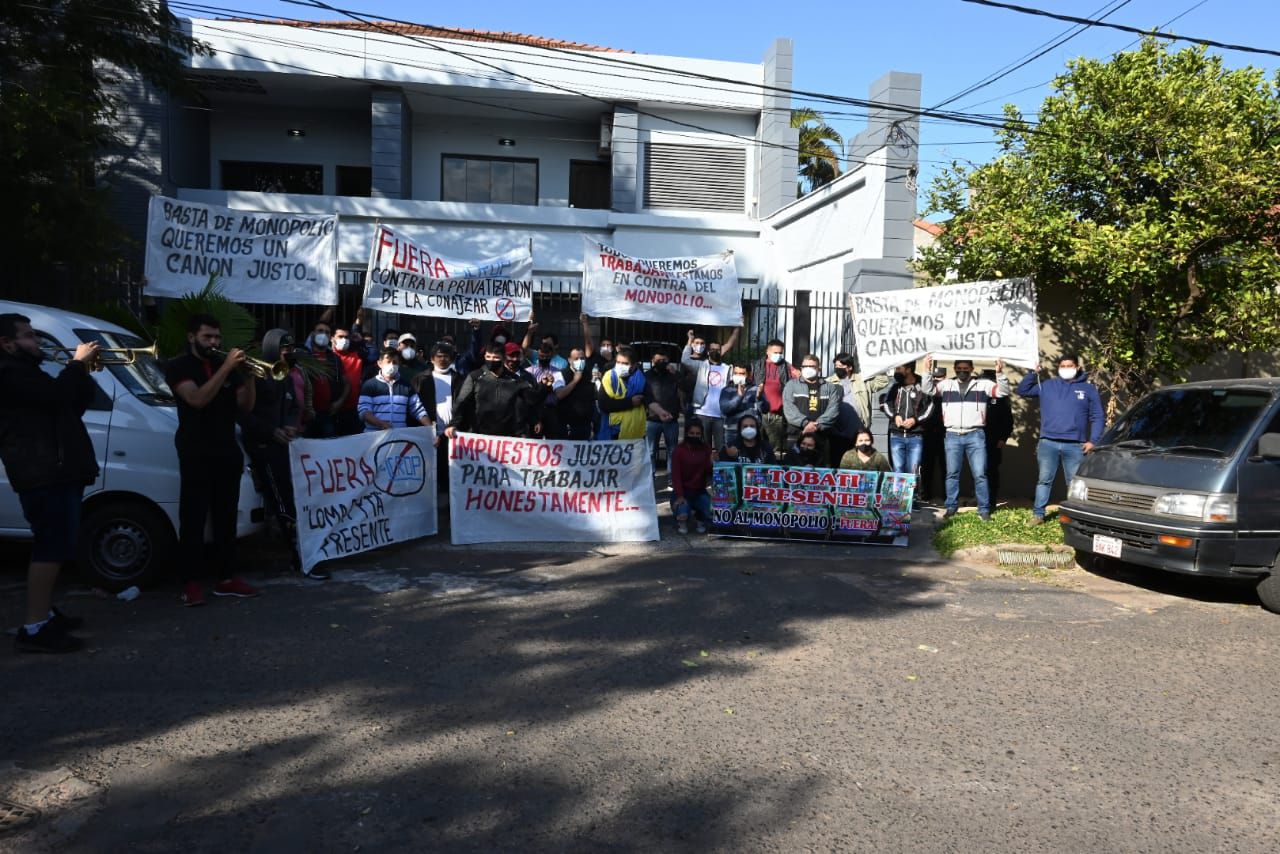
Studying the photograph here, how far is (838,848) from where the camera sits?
3.56 meters

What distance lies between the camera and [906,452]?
11.0 metres

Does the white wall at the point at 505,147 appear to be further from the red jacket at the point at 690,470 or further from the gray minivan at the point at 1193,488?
the gray minivan at the point at 1193,488

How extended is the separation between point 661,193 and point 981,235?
10.7 metres

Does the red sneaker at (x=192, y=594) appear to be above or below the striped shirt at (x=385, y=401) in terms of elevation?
below

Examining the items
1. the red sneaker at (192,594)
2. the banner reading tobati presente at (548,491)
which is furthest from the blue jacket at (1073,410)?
the red sneaker at (192,594)

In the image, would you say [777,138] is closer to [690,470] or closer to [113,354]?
[690,470]

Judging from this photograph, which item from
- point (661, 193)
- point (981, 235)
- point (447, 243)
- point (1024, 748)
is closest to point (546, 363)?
point (981, 235)

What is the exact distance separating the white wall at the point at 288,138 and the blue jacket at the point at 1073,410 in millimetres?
15767

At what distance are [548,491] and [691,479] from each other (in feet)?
4.99

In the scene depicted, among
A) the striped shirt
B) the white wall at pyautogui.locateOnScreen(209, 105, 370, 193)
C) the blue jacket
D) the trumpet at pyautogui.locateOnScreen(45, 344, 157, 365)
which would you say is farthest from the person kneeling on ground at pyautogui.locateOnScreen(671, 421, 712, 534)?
the white wall at pyautogui.locateOnScreen(209, 105, 370, 193)

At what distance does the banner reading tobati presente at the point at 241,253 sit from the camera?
10273mm

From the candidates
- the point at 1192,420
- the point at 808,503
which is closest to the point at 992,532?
the point at 808,503

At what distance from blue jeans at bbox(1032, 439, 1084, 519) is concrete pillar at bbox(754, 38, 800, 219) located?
1071 centimetres

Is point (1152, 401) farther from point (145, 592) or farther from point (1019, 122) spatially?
point (145, 592)
